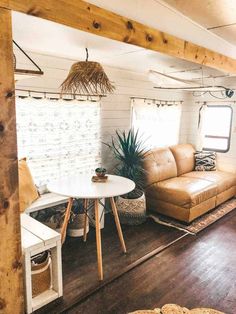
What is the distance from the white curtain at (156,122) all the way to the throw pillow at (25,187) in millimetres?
2030

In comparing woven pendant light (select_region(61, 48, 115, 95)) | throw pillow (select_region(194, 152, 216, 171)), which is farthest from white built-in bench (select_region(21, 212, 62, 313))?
throw pillow (select_region(194, 152, 216, 171))

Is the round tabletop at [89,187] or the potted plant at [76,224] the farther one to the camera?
the potted plant at [76,224]

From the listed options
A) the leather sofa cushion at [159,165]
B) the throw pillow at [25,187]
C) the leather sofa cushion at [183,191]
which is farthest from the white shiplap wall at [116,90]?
the throw pillow at [25,187]

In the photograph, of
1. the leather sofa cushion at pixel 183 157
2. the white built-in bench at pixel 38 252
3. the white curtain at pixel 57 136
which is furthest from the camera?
the leather sofa cushion at pixel 183 157

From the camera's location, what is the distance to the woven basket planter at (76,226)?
10.6 feet

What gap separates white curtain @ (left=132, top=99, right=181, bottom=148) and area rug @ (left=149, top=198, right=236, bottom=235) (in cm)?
132

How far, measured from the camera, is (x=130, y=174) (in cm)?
370

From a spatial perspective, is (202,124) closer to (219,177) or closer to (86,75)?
(219,177)

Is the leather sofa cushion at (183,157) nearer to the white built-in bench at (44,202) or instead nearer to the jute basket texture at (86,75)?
the white built-in bench at (44,202)

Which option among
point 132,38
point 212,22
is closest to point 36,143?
point 132,38

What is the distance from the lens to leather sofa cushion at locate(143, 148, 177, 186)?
13.1 feet

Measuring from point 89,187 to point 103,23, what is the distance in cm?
153

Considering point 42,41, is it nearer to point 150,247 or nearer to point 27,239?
point 27,239

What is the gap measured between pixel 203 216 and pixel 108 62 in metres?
2.60
